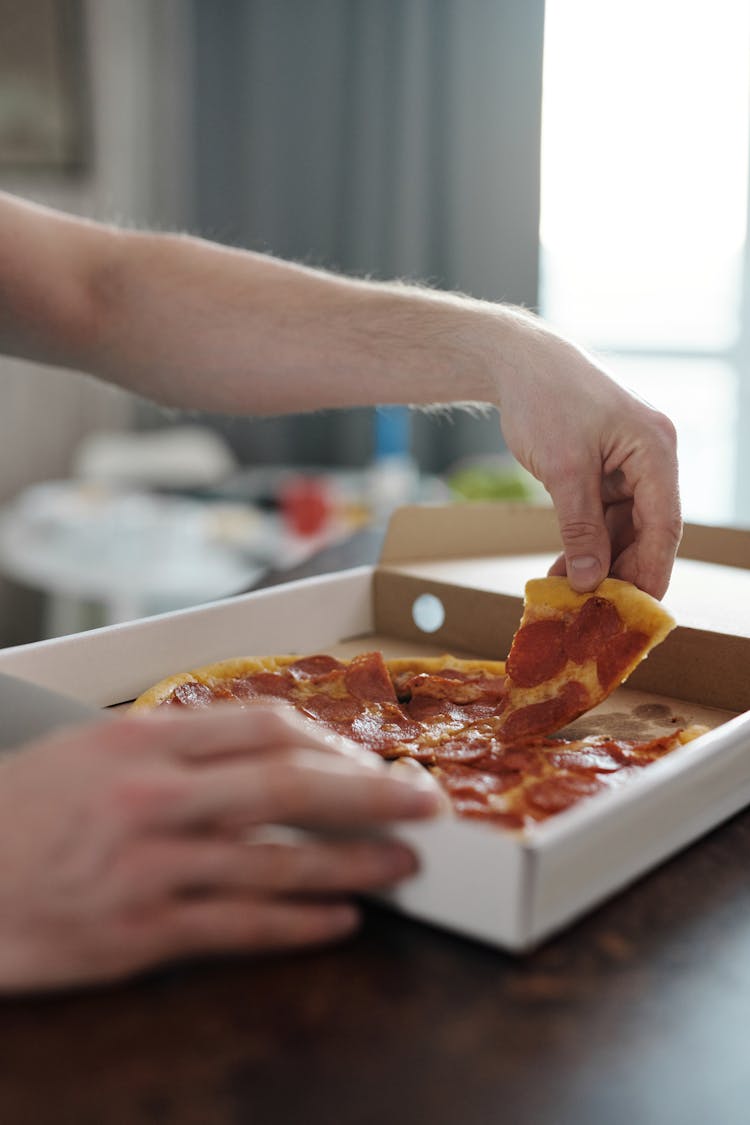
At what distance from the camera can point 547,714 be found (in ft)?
3.18

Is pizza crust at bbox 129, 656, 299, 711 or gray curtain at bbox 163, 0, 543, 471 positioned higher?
gray curtain at bbox 163, 0, 543, 471

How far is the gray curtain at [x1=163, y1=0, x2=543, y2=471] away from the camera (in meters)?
3.66

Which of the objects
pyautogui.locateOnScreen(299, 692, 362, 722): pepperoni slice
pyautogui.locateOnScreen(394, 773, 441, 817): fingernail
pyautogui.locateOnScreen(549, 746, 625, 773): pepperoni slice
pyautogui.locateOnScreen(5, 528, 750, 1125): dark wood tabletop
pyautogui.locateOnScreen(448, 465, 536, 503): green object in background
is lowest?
pyautogui.locateOnScreen(448, 465, 536, 503): green object in background

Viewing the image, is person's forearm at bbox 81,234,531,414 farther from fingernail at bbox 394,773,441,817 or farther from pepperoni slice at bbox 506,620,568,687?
fingernail at bbox 394,773,441,817

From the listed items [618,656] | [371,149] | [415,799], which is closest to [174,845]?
[415,799]

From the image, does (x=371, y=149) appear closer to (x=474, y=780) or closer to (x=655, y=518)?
(x=655, y=518)

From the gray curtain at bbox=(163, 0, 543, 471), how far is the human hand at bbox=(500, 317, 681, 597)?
2.49 metres

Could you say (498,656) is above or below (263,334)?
below

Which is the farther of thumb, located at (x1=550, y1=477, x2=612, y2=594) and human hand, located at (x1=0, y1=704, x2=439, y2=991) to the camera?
thumb, located at (x1=550, y1=477, x2=612, y2=594)

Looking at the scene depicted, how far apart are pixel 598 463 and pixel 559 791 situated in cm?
35

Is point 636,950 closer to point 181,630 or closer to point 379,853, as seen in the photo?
point 379,853

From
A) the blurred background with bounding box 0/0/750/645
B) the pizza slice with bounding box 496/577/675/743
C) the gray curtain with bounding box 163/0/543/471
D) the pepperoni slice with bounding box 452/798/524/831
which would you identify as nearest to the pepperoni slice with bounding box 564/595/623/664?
the pizza slice with bounding box 496/577/675/743

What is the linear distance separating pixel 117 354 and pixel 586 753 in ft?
2.72

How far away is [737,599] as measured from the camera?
3.95ft
